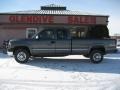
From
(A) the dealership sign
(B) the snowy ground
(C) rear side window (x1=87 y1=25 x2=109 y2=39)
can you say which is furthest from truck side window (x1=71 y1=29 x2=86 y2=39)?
(B) the snowy ground

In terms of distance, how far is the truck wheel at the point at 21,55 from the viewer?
1311cm

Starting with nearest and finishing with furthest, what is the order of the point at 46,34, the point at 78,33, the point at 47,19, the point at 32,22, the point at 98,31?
the point at 46,34, the point at 78,33, the point at 98,31, the point at 32,22, the point at 47,19

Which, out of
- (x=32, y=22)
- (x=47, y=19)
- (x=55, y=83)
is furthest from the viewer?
(x=47, y=19)

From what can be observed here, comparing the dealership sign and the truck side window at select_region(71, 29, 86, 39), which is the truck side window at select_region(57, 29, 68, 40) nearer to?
the truck side window at select_region(71, 29, 86, 39)

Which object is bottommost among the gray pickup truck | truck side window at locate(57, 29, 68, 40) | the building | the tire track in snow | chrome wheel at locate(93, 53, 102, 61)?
the tire track in snow

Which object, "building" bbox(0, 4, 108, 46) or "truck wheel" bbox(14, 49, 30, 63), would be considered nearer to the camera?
"truck wheel" bbox(14, 49, 30, 63)

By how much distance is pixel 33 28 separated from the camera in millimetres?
25344

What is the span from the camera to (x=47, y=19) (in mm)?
25438

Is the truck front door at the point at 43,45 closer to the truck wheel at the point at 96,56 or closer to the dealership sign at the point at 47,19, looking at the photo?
the truck wheel at the point at 96,56

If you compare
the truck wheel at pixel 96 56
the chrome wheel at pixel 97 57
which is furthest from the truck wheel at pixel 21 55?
the chrome wheel at pixel 97 57

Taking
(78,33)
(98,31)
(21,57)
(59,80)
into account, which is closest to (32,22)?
(78,33)

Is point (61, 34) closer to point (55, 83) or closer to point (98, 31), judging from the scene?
point (55, 83)

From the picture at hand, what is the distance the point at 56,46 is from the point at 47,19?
1260cm

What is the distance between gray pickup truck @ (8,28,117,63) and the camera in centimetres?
1309
